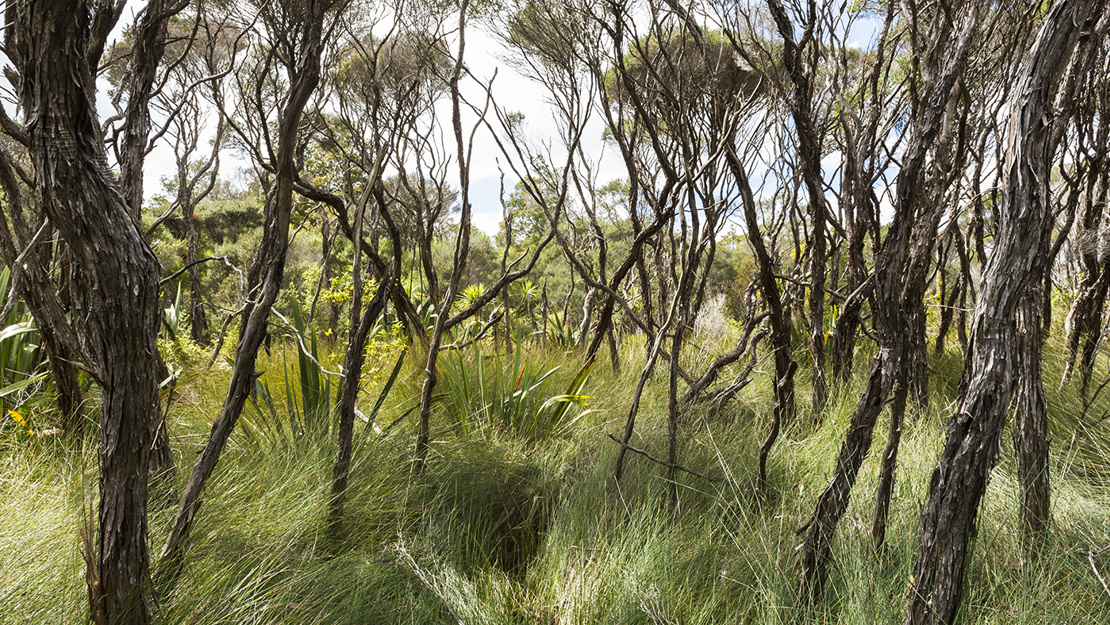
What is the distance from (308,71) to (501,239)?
13503 mm

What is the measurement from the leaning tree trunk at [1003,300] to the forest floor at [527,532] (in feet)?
1.13

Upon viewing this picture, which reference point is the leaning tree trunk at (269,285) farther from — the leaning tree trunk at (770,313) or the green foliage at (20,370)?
the green foliage at (20,370)

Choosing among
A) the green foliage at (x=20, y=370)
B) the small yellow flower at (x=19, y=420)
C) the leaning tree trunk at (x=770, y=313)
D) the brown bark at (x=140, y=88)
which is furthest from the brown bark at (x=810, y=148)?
the green foliage at (x=20, y=370)

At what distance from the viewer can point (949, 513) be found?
1.15 metres

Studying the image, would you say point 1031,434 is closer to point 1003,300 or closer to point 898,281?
point 898,281

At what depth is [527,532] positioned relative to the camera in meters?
2.23

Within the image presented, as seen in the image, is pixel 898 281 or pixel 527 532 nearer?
pixel 898 281

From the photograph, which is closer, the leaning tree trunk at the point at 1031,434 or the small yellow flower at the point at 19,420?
the leaning tree trunk at the point at 1031,434

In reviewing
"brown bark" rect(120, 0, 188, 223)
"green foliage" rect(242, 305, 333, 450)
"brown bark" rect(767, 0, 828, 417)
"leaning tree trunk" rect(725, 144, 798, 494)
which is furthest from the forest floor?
"brown bark" rect(120, 0, 188, 223)

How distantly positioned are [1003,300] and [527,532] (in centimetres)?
171

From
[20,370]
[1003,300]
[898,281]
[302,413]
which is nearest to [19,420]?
[20,370]

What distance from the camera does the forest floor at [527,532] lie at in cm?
141

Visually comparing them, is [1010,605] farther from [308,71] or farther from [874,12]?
[874,12]

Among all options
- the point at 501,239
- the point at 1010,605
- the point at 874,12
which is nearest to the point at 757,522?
the point at 1010,605
